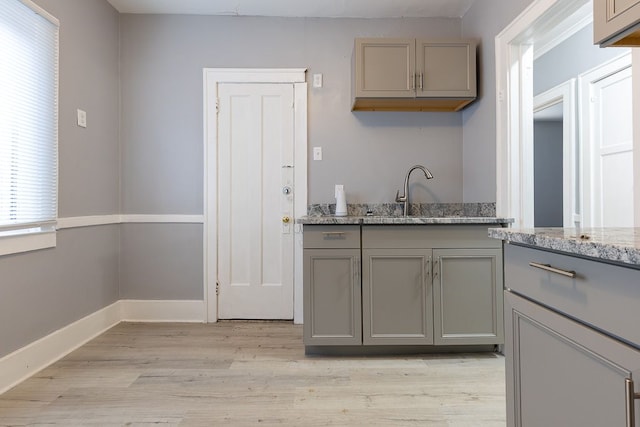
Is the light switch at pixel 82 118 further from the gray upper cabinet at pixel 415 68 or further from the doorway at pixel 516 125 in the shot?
the doorway at pixel 516 125

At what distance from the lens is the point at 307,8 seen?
2.86 meters

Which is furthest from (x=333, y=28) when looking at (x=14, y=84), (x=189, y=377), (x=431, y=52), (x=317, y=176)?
(x=189, y=377)

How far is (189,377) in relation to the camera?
2.01 m

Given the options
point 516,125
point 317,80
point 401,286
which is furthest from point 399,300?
Result: point 317,80

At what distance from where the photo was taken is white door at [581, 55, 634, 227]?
8.57ft

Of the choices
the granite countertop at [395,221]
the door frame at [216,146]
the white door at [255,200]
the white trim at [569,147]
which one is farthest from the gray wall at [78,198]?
the white trim at [569,147]

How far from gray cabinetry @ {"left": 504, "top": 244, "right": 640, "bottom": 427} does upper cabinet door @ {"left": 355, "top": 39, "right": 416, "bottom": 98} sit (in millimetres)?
1773

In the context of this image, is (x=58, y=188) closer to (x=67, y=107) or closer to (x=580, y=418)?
(x=67, y=107)

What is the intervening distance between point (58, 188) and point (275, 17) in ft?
6.66

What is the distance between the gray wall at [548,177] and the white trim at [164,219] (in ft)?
11.6

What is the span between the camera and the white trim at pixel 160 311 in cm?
299

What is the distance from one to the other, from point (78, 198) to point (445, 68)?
2.66m

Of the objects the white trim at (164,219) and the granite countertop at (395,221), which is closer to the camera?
the granite countertop at (395,221)

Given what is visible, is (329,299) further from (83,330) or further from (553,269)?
(83,330)
